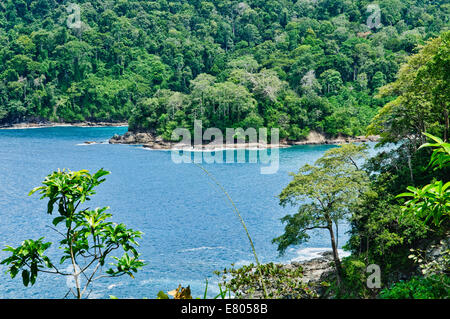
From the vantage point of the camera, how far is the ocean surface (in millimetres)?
14102

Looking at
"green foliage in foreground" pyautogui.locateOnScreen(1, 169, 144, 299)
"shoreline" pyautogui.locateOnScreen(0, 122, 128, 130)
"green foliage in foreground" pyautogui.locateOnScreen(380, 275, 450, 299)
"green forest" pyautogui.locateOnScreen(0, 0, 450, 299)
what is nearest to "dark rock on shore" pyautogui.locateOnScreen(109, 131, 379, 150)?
"green forest" pyautogui.locateOnScreen(0, 0, 450, 299)

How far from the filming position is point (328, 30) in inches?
2623

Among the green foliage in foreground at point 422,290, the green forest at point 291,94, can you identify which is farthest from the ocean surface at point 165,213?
the green foliage in foreground at point 422,290

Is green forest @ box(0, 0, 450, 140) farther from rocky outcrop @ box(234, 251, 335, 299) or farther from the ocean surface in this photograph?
rocky outcrop @ box(234, 251, 335, 299)

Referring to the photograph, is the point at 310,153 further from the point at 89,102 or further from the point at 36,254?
the point at 89,102

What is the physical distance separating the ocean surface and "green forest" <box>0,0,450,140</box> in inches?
354

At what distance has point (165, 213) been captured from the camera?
21188 mm

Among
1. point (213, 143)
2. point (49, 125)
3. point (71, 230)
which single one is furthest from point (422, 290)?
point (49, 125)

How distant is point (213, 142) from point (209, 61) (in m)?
27.6

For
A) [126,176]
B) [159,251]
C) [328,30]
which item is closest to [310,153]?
[126,176]

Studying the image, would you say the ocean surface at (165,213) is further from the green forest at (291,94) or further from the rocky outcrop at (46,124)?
the rocky outcrop at (46,124)

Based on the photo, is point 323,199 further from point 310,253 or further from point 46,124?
point 46,124
